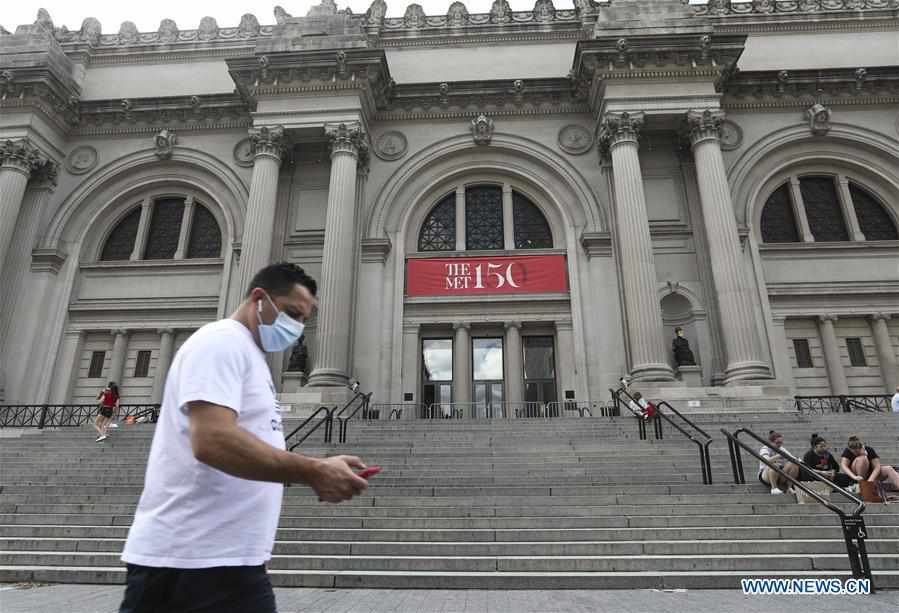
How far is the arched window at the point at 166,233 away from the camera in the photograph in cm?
2205

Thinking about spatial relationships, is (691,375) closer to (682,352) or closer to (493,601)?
(682,352)

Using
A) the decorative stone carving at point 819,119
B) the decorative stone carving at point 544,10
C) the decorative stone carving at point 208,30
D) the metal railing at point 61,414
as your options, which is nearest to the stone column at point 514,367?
the metal railing at point 61,414

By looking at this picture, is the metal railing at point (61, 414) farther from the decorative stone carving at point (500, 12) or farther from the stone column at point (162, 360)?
the decorative stone carving at point (500, 12)

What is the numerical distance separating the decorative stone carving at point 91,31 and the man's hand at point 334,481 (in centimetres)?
3090

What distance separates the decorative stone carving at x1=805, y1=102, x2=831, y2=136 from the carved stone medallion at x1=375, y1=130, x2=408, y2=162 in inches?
608

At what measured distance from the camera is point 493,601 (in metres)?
5.11

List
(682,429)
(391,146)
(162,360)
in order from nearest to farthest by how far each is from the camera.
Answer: (682,429), (162,360), (391,146)

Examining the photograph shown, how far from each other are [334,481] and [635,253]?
17.5 metres

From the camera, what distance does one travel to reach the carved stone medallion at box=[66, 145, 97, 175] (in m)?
22.6

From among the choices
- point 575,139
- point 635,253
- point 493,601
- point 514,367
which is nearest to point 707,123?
point 575,139

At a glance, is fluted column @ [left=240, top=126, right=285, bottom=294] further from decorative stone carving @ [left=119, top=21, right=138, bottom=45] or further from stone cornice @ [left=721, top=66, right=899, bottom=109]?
stone cornice @ [left=721, top=66, right=899, bottom=109]

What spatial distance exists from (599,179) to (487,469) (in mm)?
14182

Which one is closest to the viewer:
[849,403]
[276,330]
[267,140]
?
[276,330]

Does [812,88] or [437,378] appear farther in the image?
[812,88]
